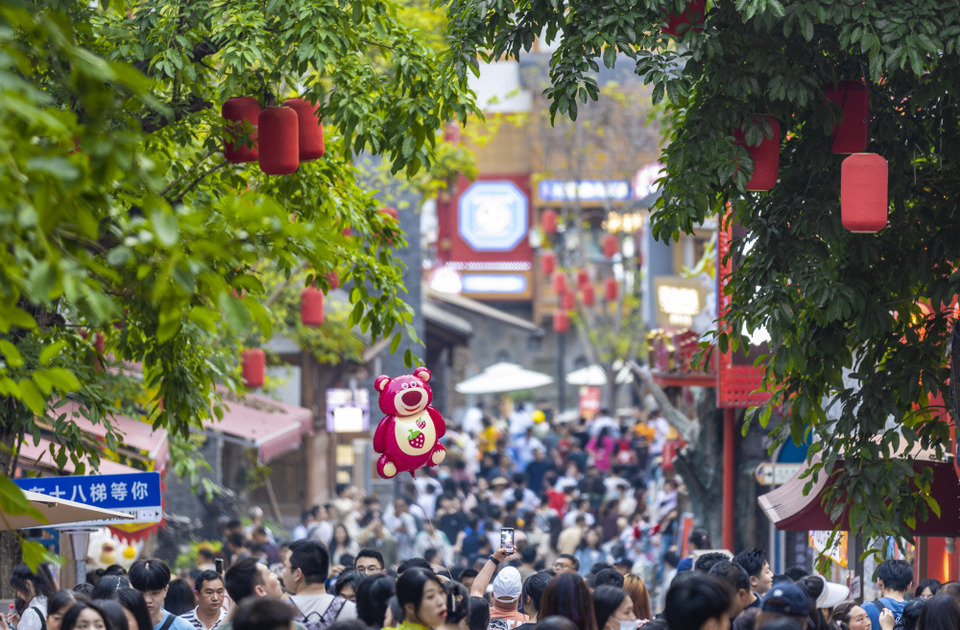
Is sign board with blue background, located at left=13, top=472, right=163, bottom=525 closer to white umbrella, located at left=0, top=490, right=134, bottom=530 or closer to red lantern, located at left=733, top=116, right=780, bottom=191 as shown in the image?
white umbrella, located at left=0, top=490, right=134, bottom=530

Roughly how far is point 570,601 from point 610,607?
288mm

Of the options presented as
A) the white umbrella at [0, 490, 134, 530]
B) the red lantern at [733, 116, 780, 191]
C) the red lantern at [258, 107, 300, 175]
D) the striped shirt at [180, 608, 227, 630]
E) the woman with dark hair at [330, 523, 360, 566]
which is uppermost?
the red lantern at [258, 107, 300, 175]

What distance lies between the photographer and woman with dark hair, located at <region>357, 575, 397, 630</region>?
6.20 metres

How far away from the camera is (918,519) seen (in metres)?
8.67

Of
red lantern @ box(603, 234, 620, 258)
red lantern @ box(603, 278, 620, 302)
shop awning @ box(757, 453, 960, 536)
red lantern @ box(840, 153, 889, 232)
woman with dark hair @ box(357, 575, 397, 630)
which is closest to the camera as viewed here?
woman with dark hair @ box(357, 575, 397, 630)

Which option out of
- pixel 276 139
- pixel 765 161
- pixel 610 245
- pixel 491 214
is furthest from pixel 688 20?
pixel 491 214

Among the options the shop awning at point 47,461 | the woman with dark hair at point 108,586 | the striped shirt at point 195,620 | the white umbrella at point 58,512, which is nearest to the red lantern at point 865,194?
the striped shirt at point 195,620

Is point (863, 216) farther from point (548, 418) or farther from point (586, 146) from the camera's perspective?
point (586, 146)

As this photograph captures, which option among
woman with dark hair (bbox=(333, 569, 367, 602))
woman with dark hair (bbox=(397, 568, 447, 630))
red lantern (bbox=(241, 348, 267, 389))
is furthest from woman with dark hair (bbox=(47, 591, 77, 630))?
red lantern (bbox=(241, 348, 267, 389))

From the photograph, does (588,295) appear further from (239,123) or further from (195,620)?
(195,620)

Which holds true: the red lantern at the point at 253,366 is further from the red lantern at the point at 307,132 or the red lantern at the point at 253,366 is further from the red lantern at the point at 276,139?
the red lantern at the point at 276,139

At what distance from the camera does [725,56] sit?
7.49 meters

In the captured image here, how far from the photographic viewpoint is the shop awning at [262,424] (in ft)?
57.5

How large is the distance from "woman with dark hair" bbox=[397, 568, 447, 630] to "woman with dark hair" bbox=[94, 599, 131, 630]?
4.52 feet
